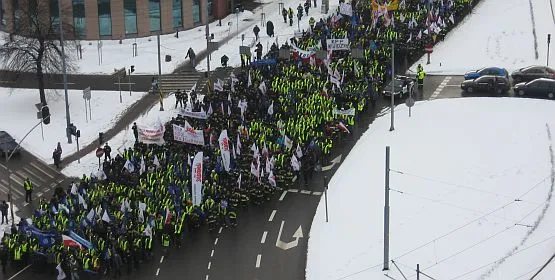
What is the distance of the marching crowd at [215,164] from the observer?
35.4 meters

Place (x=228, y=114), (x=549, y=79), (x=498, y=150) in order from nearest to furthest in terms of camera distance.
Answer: (x=498, y=150) < (x=228, y=114) < (x=549, y=79)

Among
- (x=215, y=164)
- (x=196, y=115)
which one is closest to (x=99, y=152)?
(x=196, y=115)

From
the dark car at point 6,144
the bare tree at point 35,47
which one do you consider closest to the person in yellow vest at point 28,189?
the dark car at point 6,144

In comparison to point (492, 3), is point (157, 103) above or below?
below

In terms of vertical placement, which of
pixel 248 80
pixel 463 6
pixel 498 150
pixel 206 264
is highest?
pixel 463 6

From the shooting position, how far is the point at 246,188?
131 feet

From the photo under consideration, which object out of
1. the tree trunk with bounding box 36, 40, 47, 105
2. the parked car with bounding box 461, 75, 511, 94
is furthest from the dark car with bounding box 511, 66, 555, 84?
the tree trunk with bounding box 36, 40, 47, 105

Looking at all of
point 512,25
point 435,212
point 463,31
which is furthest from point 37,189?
point 512,25

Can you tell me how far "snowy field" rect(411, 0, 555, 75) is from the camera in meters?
59.4

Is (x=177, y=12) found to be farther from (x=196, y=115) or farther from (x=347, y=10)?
(x=196, y=115)

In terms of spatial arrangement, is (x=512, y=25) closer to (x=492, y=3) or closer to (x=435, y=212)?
(x=492, y=3)

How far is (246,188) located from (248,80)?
13695mm

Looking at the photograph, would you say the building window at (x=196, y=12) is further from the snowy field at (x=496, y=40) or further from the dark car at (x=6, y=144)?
the dark car at (x=6, y=144)

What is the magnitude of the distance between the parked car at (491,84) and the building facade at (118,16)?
2436 cm
